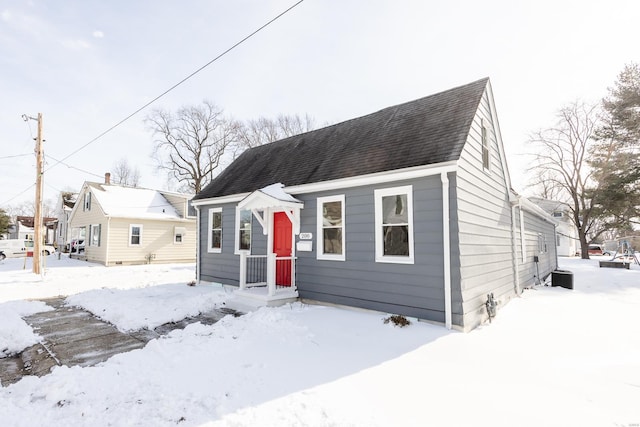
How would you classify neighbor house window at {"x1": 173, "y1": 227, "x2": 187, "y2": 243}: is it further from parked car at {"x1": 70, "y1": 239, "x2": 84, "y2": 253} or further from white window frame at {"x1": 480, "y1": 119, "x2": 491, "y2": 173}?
white window frame at {"x1": 480, "y1": 119, "x2": 491, "y2": 173}

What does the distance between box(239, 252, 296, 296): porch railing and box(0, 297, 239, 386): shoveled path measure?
112 cm

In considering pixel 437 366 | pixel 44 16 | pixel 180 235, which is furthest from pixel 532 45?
pixel 180 235

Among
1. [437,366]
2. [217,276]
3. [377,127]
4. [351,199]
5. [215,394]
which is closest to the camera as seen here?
[215,394]

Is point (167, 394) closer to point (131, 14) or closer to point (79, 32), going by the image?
point (131, 14)

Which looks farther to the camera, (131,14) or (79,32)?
(79,32)

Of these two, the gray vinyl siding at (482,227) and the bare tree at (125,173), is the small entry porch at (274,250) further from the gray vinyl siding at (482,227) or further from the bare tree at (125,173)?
the bare tree at (125,173)

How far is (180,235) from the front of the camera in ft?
68.5

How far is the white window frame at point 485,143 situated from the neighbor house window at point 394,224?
2623 millimetres

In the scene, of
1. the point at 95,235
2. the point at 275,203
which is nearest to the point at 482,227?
the point at 275,203

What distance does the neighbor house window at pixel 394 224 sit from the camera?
6.16 metres

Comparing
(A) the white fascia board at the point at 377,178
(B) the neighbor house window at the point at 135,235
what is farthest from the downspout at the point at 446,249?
(B) the neighbor house window at the point at 135,235

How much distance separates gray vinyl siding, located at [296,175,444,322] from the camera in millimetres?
5762

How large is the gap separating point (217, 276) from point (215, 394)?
7.78m

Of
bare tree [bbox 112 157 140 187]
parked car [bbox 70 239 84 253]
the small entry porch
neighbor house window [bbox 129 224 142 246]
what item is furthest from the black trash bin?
bare tree [bbox 112 157 140 187]
